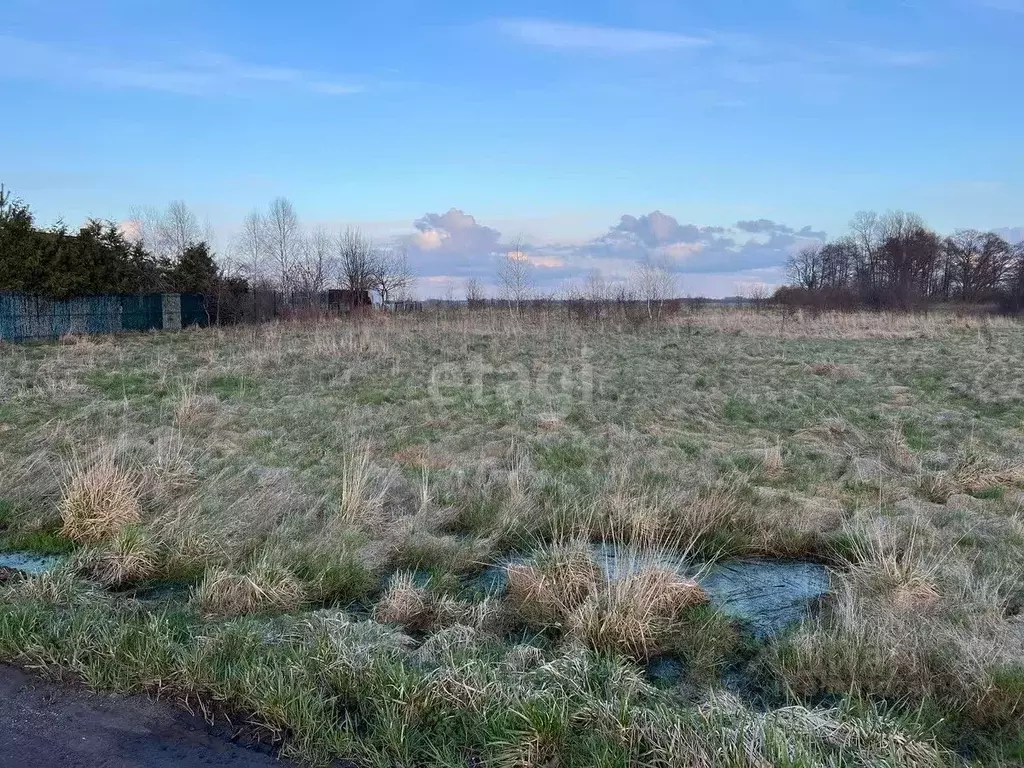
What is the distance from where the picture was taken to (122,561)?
4.80 m

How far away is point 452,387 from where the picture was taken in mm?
12719

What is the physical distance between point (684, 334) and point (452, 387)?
1444cm

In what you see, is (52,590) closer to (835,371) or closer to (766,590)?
(766,590)

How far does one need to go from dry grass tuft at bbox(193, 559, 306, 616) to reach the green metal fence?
20.3 metres

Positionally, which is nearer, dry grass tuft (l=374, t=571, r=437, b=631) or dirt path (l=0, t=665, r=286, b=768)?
dirt path (l=0, t=665, r=286, b=768)

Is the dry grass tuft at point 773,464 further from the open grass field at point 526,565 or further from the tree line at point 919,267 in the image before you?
the tree line at point 919,267

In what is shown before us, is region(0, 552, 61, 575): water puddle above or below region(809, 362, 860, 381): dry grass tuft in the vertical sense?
below

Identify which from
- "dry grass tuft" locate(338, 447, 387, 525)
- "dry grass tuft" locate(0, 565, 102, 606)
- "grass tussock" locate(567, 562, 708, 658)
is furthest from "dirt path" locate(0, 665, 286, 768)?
"dry grass tuft" locate(338, 447, 387, 525)

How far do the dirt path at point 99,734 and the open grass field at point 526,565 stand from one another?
12cm

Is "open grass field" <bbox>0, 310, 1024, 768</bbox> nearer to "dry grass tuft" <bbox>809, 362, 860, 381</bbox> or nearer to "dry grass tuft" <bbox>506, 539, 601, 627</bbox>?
"dry grass tuft" <bbox>506, 539, 601, 627</bbox>

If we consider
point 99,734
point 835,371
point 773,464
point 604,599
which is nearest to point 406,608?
point 604,599

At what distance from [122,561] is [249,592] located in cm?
108

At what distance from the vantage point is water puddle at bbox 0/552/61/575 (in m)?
4.92

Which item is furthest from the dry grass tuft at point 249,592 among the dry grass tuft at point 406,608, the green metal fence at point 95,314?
the green metal fence at point 95,314
